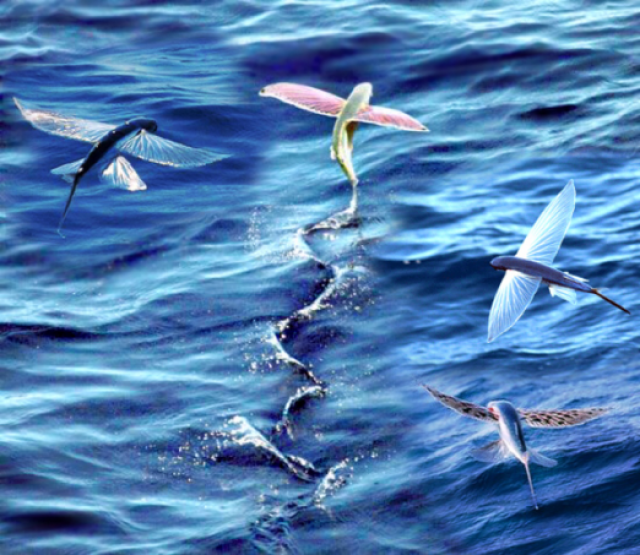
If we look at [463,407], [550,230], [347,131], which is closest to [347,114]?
[347,131]

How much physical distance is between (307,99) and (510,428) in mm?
2143

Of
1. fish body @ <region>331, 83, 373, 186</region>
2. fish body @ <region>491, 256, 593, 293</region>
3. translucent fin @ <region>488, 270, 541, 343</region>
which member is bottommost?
translucent fin @ <region>488, 270, 541, 343</region>

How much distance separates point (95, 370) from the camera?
638cm

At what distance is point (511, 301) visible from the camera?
4172 mm

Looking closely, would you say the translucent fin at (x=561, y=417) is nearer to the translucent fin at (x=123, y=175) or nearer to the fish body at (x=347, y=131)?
the fish body at (x=347, y=131)

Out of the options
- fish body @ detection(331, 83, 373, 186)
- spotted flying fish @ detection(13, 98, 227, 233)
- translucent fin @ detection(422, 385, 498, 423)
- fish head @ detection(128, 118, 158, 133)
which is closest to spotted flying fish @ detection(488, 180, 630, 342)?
translucent fin @ detection(422, 385, 498, 423)

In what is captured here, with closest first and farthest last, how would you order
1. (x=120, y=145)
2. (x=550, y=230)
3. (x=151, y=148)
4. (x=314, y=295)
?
(x=550, y=230), (x=151, y=148), (x=120, y=145), (x=314, y=295)

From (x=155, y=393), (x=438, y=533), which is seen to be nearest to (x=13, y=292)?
(x=155, y=393)

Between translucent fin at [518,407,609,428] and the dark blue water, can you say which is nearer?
translucent fin at [518,407,609,428]

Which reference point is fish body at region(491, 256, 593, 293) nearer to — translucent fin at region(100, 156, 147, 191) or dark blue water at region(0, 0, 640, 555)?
dark blue water at region(0, 0, 640, 555)

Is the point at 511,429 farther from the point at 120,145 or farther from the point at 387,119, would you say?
the point at 120,145

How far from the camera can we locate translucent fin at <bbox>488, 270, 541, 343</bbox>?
13.2 feet

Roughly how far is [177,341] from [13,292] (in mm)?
1400

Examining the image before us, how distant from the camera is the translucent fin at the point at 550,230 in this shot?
4535 mm
